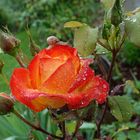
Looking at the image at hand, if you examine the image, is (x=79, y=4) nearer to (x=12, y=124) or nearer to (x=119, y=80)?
(x=119, y=80)

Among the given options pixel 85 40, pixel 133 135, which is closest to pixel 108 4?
pixel 85 40

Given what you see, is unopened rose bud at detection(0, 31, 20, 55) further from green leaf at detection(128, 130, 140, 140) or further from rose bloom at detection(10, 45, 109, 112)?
green leaf at detection(128, 130, 140, 140)

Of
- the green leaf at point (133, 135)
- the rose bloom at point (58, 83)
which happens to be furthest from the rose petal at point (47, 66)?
the green leaf at point (133, 135)

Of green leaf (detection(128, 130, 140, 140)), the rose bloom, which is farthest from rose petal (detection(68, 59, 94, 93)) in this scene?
green leaf (detection(128, 130, 140, 140))

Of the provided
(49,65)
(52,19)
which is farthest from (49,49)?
(52,19)

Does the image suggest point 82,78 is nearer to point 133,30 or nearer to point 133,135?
point 133,30

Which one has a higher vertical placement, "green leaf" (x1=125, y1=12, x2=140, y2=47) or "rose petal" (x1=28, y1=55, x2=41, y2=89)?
"green leaf" (x1=125, y1=12, x2=140, y2=47)
